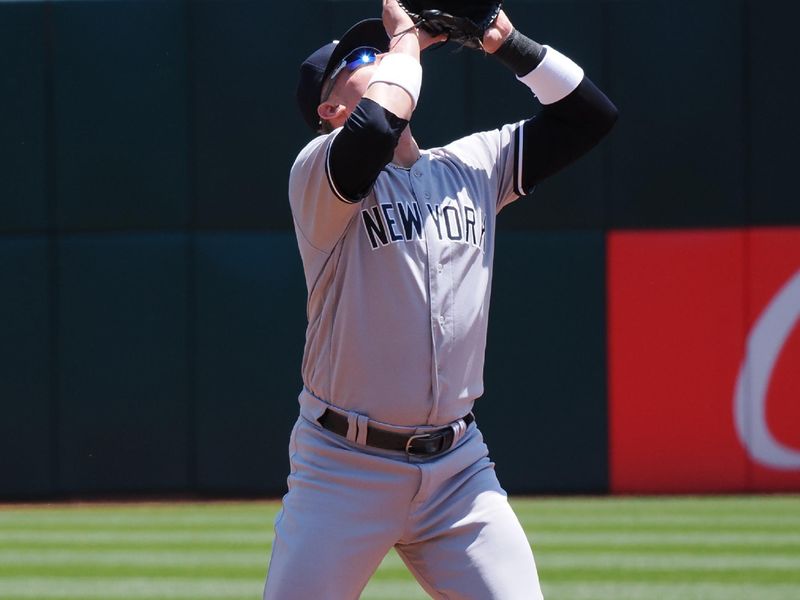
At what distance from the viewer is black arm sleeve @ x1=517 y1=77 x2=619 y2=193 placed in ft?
9.87

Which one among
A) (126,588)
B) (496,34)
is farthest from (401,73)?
(126,588)

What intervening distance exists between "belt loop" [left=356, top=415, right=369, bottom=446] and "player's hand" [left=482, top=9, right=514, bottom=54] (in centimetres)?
87

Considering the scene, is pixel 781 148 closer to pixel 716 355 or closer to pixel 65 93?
pixel 716 355

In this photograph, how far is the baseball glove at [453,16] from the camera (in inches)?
108

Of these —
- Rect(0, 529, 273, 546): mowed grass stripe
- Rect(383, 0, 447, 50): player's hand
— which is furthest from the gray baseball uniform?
Rect(0, 529, 273, 546): mowed grass stripe

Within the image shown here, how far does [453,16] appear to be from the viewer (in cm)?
276

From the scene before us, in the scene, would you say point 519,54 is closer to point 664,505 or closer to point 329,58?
point 329,58

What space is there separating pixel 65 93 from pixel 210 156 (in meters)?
0.98

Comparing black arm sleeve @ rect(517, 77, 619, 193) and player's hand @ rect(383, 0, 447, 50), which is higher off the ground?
player's hand @ rect(383, 0, 447, 50)

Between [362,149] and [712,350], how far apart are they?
19.2 feet

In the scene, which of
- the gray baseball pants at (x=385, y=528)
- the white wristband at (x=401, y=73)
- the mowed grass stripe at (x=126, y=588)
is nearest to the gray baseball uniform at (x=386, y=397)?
the gray baseball pants at (x=385, y=528)

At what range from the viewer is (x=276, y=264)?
802 centimetres

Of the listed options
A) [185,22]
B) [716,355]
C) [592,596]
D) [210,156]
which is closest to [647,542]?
[592,596]

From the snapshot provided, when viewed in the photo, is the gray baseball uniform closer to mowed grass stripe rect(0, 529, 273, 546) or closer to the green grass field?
the green grass field
